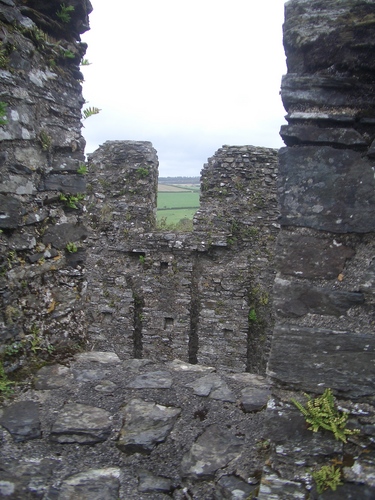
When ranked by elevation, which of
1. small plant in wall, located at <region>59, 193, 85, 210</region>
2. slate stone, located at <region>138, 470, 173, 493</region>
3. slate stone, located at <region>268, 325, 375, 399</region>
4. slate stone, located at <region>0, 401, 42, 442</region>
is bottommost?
slate stone, located at <region>138, 470, 173, 493</region>

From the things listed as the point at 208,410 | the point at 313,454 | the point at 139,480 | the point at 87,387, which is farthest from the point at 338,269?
the point at 87,387

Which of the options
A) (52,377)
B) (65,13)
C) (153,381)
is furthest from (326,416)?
(65,13)

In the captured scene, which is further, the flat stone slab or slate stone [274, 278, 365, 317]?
the flat stone slab

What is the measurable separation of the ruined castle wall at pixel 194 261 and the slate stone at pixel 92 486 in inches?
257

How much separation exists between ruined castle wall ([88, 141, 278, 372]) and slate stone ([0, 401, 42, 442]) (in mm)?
6164

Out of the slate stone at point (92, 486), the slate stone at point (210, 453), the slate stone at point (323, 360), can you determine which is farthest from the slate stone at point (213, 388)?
the slate stone at point (323, 360)

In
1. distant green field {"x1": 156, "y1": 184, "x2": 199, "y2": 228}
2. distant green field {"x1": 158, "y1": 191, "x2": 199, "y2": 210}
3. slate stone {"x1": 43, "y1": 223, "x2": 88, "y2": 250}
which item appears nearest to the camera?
slate stone {"x1": 43, "y1": 223, "x2": 88, "y2": 250}

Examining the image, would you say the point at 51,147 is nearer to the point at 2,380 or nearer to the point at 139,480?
the point at 2,380

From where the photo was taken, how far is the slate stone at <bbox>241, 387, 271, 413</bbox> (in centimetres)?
292

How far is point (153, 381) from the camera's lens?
3.26 meters

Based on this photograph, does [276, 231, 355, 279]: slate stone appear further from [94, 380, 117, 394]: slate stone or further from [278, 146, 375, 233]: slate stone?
[94, 380, 117, 394]: slate stone

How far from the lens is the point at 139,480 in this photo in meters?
2.47

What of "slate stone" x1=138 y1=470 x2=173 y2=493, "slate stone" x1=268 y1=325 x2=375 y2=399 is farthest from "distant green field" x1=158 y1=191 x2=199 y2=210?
"slate stone" x1=268 y1=325 x2=375 y2=399

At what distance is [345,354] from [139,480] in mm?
1338
